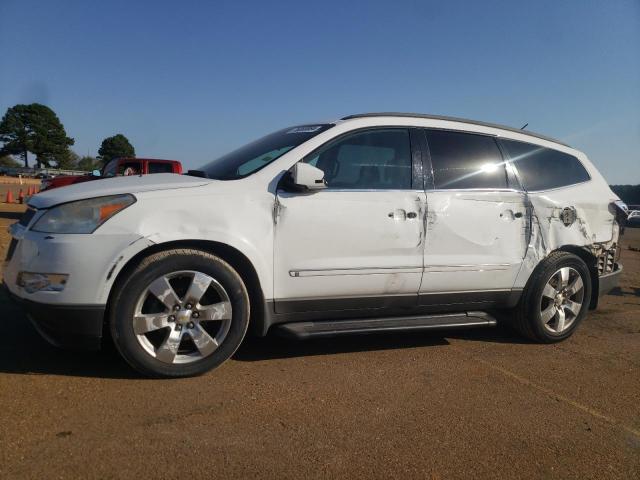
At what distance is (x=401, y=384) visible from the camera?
3.16m

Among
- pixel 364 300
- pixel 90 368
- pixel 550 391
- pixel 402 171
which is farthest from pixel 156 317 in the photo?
pixel 550 391

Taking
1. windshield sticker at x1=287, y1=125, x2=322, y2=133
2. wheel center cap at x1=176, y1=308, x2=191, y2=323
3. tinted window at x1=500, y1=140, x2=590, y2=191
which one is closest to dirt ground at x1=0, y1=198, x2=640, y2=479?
wheel center cap at x1=176, y1=308, x2=191, y2=323

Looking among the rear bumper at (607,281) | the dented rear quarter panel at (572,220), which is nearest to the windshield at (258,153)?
the dented rear quarter panel at (572,220)

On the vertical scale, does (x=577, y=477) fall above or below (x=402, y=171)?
below

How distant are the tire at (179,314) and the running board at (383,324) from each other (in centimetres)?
37

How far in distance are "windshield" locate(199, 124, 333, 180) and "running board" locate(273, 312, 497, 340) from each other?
111cm

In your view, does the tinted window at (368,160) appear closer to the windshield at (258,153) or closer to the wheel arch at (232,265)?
the windshield at (258,153)

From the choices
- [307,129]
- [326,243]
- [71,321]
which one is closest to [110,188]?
[71,321]

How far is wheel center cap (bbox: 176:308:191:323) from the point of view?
9.73 ft

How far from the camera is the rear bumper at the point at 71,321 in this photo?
109 inches

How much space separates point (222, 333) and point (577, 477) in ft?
6.76

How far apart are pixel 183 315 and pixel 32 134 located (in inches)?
3756

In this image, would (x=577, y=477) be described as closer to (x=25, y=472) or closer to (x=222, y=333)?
(x=222, y=333)

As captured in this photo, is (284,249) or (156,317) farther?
(284,249)
